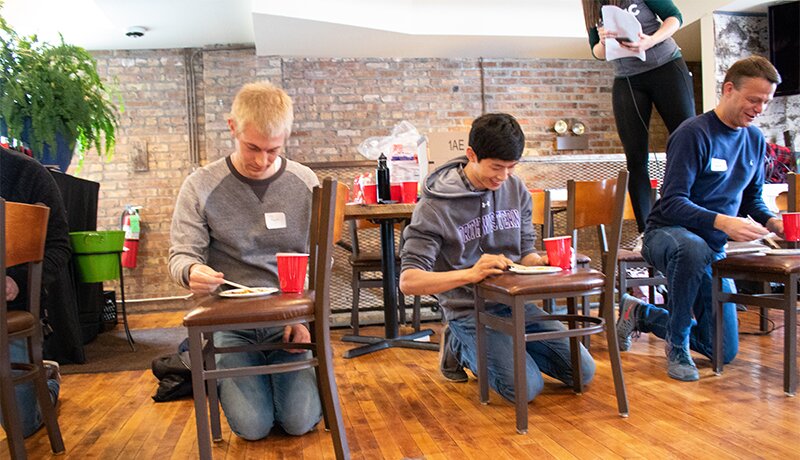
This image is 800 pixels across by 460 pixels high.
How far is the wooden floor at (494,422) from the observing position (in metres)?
1.85

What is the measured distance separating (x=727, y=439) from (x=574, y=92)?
6.44m

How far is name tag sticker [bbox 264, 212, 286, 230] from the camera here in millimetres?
2064

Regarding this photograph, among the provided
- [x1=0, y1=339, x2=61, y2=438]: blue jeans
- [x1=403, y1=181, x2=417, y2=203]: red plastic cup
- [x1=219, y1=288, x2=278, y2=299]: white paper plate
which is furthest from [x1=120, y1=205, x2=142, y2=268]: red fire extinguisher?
[x1=219, y1=288, x2=278, y2=299]: white paper plate

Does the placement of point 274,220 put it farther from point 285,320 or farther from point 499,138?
point 499,138

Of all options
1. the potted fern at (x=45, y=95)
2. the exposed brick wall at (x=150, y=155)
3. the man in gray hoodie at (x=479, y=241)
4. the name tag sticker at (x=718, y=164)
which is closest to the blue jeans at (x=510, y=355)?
the man in gray hoodie at (x=479, y=241)

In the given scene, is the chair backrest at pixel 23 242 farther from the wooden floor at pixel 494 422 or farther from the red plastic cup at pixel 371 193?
the red plastic cup at pixel 371 193

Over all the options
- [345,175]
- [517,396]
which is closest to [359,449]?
[517,396]

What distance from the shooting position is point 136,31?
6.54m

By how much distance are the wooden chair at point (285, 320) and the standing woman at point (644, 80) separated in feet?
6.46

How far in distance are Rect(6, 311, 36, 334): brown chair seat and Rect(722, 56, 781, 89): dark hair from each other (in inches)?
95.9

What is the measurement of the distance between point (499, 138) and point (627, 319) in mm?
1338

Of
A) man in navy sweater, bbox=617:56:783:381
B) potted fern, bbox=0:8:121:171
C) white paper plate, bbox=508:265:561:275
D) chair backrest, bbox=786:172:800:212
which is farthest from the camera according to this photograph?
potted fern, bbox=0:8:121:171

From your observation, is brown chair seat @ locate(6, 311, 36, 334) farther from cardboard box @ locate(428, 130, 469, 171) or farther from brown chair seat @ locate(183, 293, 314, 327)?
cardboard box @ locate(428, 130, 469, 171)

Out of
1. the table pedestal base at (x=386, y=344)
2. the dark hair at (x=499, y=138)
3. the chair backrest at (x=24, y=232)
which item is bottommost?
the table pedestal base at (x=386, y=344)
